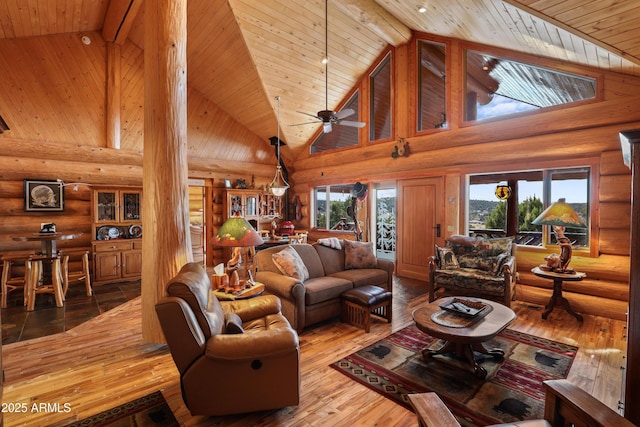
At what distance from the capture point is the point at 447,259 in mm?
4945

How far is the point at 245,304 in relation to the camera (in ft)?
9.47

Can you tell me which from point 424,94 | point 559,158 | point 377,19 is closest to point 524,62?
point 559,158

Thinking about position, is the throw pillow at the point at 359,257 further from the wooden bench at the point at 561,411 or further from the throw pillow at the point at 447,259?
the wooden bench at the point at 561,411

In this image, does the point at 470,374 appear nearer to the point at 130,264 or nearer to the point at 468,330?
the point at 468,330

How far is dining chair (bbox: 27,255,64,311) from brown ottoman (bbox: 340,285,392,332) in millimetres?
4192

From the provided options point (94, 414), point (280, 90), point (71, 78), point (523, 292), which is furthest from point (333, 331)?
point (71, 78)

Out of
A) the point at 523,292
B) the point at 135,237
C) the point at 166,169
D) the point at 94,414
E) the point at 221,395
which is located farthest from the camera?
the point at 135,237

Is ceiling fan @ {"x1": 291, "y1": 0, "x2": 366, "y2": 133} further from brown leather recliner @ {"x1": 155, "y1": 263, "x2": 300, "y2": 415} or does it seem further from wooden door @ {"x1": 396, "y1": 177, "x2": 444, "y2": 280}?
brown leather recliner @ {"x1": 155, "y1": 263, "x2": 300, "y2": 415}

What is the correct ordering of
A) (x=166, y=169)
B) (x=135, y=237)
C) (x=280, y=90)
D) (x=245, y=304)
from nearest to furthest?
1. (x=245, y=304)
2. (x=166, y=169)
3. (x=135, y=237)
4. (x=280, y=90)

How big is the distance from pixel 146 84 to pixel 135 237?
4005 millimetres

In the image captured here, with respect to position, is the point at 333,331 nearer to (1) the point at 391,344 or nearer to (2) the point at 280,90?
(1) the point at 391,344

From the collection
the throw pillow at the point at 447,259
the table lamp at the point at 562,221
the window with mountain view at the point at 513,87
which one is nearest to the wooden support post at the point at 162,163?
the throw pillow at the point at 447,259

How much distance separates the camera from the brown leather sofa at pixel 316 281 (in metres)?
3.49

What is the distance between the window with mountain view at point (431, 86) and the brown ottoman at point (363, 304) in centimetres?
387
